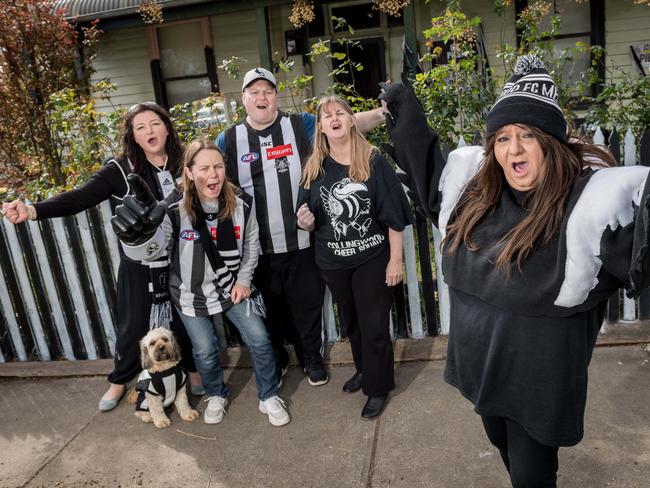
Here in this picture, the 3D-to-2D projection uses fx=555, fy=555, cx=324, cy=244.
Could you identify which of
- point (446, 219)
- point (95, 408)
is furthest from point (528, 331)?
point (95, 408)

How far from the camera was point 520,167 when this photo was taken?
173 centimetres

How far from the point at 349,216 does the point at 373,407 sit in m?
1.14

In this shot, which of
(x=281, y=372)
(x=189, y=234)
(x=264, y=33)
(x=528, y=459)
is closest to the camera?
(x=528, y=459)

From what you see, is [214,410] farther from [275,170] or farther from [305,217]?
[275,170]

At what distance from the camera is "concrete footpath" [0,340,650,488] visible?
2738 millimetres

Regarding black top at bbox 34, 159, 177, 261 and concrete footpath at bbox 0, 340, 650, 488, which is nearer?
concrete footpath at bbox 0, 340, 650, 488

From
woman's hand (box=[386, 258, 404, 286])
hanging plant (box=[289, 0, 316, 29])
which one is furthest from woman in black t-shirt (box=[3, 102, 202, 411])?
hanging plant (box=[289, 0, 316, 29])

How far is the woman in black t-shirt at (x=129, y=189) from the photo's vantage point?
3.21 m

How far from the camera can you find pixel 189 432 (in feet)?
11.0

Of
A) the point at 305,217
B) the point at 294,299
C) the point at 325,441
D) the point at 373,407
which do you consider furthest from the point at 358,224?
the point at 325,441

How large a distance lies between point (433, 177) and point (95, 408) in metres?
2.90

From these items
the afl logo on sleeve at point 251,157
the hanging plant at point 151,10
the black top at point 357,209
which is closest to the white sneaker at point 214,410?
the black top at point 357,209

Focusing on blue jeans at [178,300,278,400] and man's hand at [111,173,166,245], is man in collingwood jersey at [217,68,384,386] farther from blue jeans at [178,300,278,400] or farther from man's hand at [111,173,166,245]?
man's hand at [111,173,166,245]

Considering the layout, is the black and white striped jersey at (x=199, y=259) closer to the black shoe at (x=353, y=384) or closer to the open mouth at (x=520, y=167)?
the black shoe at (x=353, y=384)
